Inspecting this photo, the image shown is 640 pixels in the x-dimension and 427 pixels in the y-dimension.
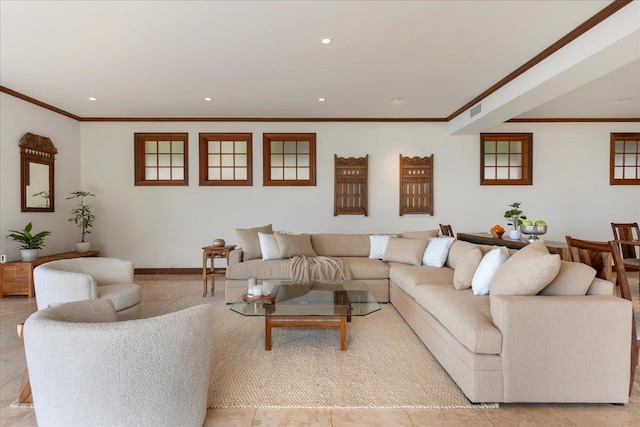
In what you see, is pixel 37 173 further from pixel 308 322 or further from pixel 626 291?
pixel 626 291

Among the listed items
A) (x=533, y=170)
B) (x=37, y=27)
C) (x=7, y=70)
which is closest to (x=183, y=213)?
(x=7, y=70)

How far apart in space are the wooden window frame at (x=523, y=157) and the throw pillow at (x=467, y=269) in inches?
144

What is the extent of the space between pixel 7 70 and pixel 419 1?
4.57 metres

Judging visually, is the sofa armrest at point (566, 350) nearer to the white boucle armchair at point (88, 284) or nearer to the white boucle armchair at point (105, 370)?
the white boucle armchair at point (105, 370)

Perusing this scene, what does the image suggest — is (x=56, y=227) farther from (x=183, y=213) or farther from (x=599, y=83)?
(x=599, y=83)

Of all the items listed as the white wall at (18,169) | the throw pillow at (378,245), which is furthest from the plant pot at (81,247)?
the throw pillow at (378,245)

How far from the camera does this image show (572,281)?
7.09 ft

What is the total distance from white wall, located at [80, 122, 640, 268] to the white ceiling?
725mm

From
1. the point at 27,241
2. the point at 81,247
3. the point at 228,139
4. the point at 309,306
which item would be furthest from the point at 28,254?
the point at 309,306

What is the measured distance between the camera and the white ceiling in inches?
109

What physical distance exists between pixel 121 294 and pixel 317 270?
82.9 inches

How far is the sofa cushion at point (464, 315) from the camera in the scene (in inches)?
77.8

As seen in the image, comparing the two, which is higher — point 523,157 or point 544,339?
point 523,157

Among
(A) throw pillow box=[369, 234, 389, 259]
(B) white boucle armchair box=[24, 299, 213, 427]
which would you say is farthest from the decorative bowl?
(B) white boucle armchair box=[24, 299, 213, 427]
